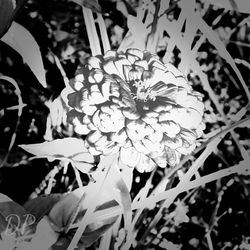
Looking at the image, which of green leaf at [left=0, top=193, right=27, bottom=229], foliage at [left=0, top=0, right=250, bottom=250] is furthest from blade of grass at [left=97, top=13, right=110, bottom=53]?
green leaf at [left=0, top=193, right=27, bottom=229]

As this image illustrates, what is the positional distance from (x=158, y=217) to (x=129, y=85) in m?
0.26

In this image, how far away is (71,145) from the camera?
2.56ft

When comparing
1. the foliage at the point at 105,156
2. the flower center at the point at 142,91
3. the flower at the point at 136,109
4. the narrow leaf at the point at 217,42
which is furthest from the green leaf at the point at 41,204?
the narrow leaf at the point at 217,42

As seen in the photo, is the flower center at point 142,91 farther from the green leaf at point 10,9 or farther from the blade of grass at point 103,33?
the green leaf at point 10,9

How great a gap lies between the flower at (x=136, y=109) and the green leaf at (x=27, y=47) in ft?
0.22

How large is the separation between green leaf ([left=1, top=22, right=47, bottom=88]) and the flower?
0.07 metres

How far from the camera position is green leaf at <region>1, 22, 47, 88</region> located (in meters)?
0.79

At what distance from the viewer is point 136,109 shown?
2.47ft

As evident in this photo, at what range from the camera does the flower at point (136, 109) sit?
2.44ft

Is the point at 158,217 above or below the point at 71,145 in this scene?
below

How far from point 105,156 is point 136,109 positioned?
0.11 m

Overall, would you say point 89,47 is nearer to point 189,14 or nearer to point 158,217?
point 189,14

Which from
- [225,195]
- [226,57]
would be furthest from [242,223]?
[226,57]

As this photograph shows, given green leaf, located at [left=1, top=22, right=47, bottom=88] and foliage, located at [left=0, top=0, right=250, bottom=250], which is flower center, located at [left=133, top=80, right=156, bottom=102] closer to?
foliage, located at [left=0, top=0, right=250, bottom=250]
